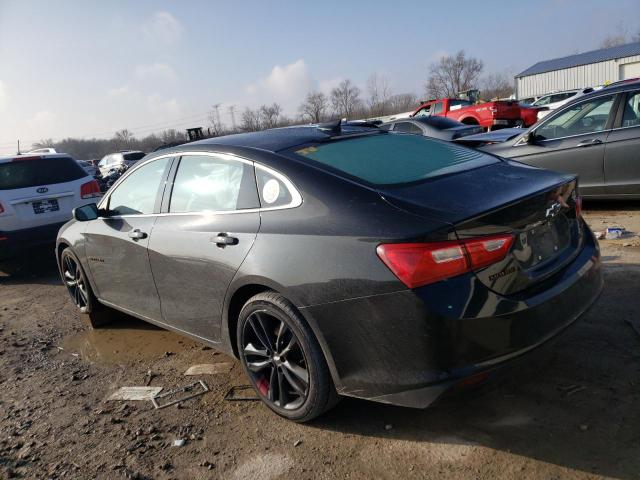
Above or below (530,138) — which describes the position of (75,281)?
below

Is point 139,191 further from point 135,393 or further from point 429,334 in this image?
point 429,334

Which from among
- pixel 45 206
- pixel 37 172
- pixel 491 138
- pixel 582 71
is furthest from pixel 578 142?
pixel 582 71

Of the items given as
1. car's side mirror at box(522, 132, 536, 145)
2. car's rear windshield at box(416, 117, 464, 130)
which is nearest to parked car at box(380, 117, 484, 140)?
car's rear windshield at box(416, 117, 464, 130)

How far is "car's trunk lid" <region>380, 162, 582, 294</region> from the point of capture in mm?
2297

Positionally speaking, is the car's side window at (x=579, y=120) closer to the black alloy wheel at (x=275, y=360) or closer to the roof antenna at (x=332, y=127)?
the roof antenna at (x=332, y=127)

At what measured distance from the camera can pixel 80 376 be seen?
397cm

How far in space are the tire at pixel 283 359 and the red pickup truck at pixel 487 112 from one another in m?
15.5

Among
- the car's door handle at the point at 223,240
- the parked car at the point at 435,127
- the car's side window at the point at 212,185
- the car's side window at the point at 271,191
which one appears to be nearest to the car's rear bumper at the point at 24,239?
the car's side window at the point at 212,185

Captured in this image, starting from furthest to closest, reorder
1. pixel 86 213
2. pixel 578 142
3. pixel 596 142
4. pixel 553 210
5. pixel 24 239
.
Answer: pixel 24 239 → pixel 578 142 → pixel 596 142 → pixel 86 213 → pixel 553 210

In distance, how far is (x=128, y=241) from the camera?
3.93 metres

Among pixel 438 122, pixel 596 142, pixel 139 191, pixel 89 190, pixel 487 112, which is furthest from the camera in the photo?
pixel 487 112

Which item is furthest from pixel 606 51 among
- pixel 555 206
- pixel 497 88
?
pixel 555 206

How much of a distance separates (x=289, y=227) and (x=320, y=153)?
0.58 m

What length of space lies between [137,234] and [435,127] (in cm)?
834
